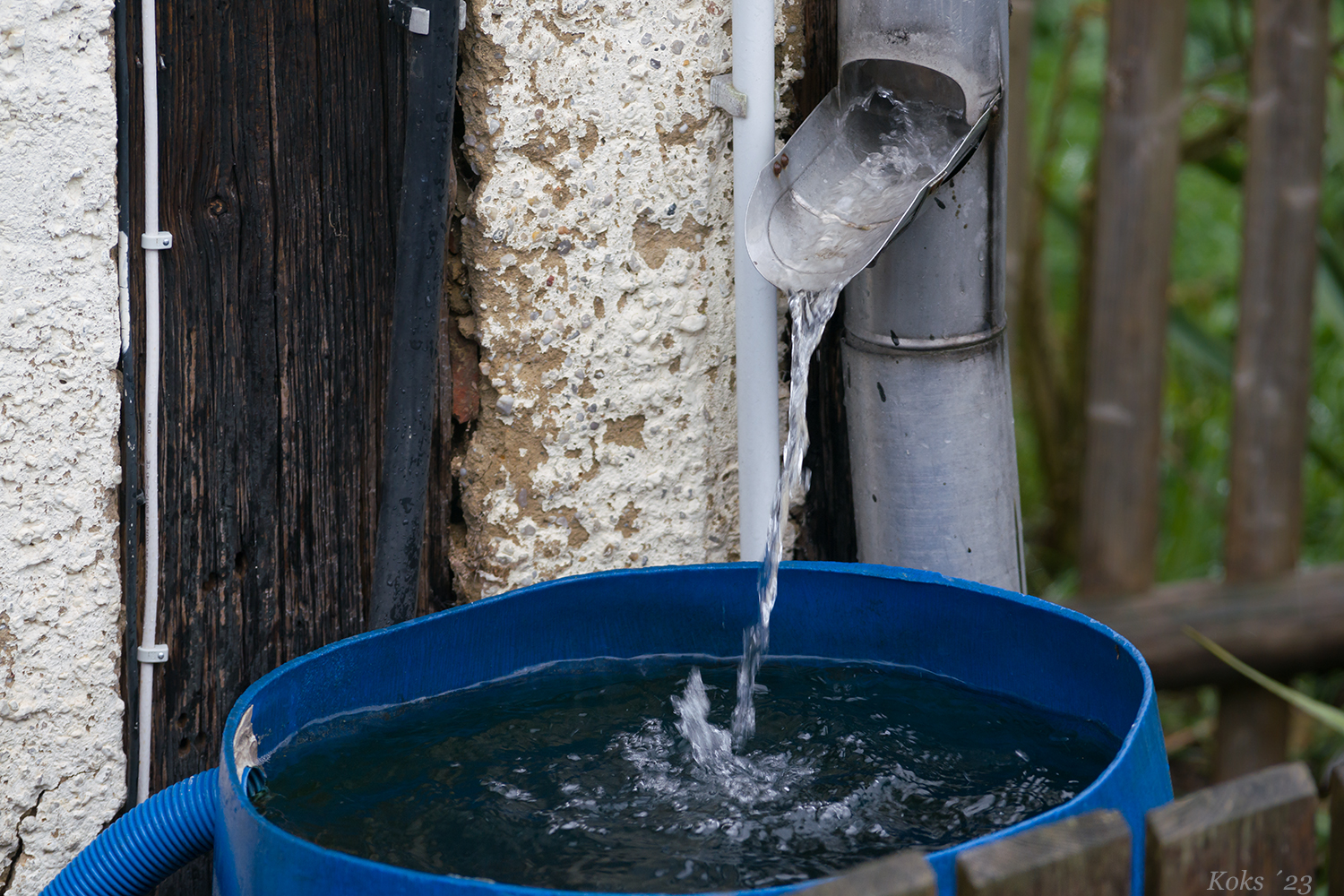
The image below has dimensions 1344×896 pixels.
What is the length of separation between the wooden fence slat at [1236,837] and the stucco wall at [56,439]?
3.42 feet

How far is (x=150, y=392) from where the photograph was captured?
1.38 m

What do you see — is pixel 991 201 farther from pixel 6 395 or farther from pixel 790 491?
pixel 6 395

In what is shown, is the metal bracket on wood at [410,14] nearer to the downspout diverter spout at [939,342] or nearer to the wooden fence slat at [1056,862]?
the downspout diverter spout at [939,342]

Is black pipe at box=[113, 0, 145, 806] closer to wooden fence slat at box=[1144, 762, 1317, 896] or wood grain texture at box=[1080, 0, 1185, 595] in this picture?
wooden fence slat at box=[1144, 762, 1317, 896]

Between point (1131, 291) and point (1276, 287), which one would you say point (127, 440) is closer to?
point (1131, 291)

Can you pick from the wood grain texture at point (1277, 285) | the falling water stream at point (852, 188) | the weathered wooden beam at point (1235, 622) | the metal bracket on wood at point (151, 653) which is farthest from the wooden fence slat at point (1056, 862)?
the wood grain texture at point (1277, 285)

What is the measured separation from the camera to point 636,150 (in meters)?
1.55

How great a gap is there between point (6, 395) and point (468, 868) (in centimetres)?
65

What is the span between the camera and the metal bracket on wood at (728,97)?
60.9 inches

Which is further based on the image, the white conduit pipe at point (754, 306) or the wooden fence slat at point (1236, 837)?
the white conduit pipe at point (754, 306)

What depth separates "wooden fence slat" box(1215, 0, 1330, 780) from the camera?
2.45m

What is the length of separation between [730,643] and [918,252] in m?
0.48

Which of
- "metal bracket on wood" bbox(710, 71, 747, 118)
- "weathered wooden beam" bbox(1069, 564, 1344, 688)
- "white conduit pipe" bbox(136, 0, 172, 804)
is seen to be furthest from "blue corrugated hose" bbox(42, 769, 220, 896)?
"weathered wooden beam" bbox(1069, 564, 1344, 688)

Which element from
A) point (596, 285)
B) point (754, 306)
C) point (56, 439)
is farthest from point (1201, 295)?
point (56, 439)
